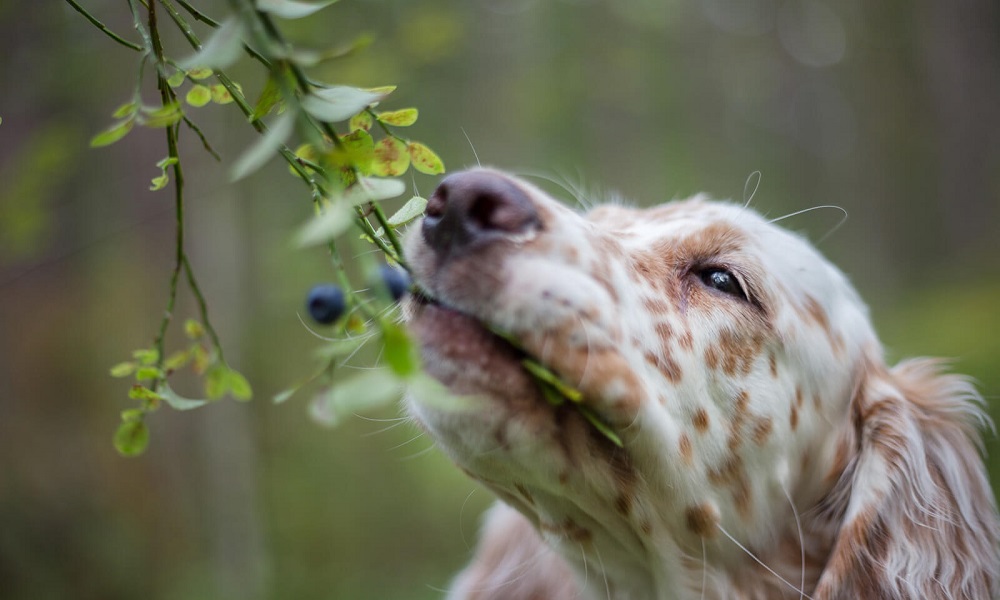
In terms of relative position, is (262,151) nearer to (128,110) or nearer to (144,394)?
(128,110)

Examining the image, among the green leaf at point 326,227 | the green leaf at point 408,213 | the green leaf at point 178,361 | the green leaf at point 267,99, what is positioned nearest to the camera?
the green leaf at point 326,227

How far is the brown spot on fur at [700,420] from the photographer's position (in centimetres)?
192

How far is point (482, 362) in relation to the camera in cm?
145

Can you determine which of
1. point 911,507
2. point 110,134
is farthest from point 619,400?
point 911,507

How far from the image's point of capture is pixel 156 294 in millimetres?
6215

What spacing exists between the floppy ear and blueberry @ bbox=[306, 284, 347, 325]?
1.64m

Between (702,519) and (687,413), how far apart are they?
31 cm

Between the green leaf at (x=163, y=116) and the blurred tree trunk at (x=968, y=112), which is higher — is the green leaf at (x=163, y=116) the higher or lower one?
the higher one

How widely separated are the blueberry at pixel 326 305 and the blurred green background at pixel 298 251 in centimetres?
17

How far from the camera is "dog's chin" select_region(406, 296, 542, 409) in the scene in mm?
1444

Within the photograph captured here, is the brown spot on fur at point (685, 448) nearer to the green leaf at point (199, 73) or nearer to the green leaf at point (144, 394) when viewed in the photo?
the green leaf at point (144, 394)

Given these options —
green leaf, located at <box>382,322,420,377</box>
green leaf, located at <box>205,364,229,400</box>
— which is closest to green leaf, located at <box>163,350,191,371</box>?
green leaf, located at <box>205,364,229,400</box>

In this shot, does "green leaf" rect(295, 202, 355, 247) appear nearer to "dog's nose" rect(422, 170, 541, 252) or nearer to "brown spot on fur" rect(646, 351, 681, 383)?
"dog's nose" rect(422, 170, 541, 252)

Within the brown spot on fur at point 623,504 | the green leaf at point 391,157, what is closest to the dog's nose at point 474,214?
the green leaf at point 391,157
